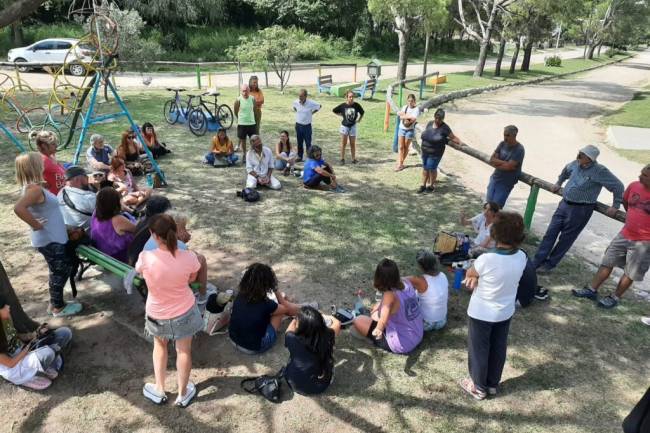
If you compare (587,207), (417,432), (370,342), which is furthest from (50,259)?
(587,207)

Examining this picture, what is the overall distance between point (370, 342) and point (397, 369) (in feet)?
1.36

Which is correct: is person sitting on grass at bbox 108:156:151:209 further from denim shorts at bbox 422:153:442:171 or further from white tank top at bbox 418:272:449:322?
denim shorts at bbox 422:153:442:171

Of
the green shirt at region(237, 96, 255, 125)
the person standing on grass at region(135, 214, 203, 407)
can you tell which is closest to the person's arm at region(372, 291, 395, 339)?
the person standing on grass at region(135, 214, 203, 407)

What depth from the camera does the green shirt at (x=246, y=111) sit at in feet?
32.4

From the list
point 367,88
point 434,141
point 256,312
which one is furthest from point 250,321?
point 367,88

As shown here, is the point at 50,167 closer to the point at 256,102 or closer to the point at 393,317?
the point at 393,317

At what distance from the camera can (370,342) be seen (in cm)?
456

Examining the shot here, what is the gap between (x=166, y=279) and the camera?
132 inches

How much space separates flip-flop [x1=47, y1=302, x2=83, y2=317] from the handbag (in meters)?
2.09

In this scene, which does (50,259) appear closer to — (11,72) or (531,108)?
(531,108)

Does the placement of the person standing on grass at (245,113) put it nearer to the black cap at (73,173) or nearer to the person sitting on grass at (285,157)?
the person sitting on grass at (285,157)

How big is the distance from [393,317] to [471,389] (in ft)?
2.96

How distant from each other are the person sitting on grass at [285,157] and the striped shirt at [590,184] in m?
5.36

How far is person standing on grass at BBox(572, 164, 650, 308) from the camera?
496cm
